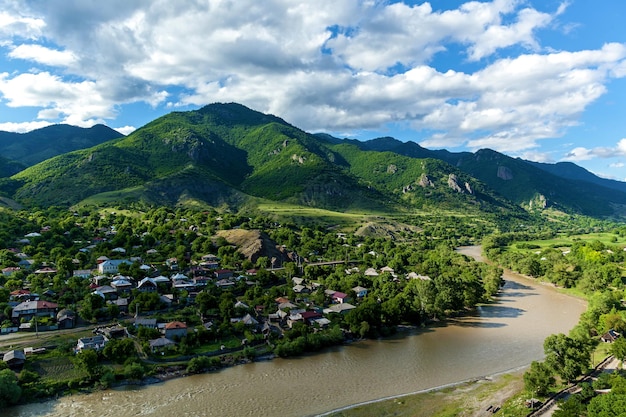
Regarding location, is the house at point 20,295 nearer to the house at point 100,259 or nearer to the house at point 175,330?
the house at point 100,259

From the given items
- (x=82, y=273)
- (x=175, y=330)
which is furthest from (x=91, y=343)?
(x=82, y=273)

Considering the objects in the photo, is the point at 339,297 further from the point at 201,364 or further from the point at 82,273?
the point at 82,273

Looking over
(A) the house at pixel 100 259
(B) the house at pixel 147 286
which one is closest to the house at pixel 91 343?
(B) the house at pixel 147 286

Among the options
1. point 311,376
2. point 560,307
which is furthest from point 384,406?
point 560,307

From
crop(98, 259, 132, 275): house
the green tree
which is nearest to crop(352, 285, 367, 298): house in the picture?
crop(98, 259, 132, 275): house

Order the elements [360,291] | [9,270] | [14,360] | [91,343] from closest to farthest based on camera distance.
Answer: [14,360], [91,343], [9,270], [360,291]
